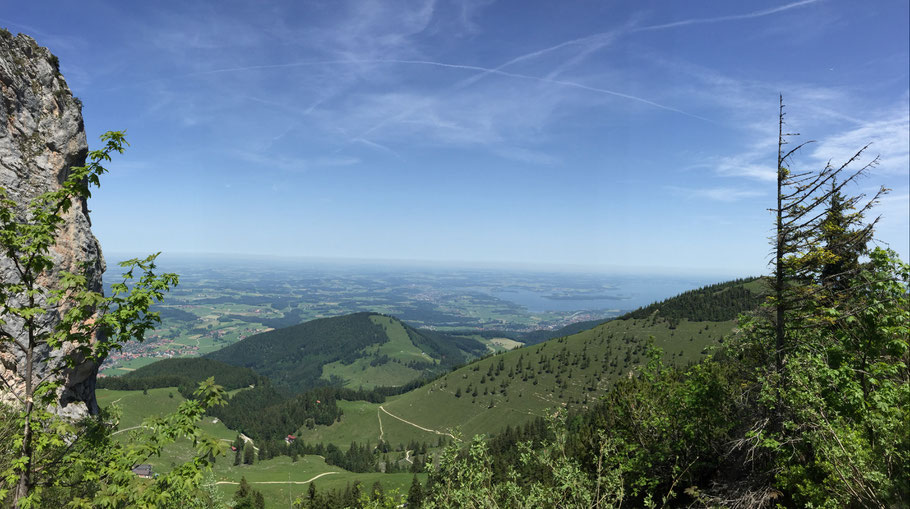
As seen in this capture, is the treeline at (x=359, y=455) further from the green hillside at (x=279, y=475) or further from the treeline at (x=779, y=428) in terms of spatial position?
the treeline at (x=779, y=428)

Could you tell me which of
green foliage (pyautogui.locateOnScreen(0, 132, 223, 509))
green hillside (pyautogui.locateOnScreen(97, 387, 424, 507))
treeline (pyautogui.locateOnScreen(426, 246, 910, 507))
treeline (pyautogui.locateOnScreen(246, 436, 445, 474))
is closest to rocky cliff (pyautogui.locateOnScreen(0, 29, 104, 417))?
green foliage (pyautogui.locateOnScreen(0, 132, 223, 509))

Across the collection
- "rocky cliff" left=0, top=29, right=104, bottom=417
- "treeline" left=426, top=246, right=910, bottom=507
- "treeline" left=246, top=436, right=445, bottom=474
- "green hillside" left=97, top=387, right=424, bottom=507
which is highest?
"rocky cliff" left=0, top=29, right=104, bottom=417

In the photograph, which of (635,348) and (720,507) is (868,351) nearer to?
(720,507)

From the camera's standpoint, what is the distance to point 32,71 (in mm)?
56688

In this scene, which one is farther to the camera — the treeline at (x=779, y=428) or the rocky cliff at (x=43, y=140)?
the rocky cliff at (x=43, y=140)

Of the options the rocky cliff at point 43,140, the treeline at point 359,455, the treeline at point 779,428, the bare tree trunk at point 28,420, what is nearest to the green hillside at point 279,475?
the treeline at point 359,455

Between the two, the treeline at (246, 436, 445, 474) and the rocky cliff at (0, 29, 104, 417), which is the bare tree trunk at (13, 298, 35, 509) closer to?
the rocky cliff at (0, 29, 104, 417)

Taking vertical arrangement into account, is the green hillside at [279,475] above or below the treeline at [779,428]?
below

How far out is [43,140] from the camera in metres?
55.6

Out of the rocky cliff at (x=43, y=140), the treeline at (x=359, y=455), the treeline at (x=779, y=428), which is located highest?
the rocky cliff at (x=43, y=140)

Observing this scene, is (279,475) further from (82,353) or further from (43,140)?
(82,353)

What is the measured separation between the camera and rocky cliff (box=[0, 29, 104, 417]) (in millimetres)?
51219

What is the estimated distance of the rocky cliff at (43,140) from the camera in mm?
51219

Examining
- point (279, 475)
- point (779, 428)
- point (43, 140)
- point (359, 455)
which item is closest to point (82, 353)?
point (779, 428)
